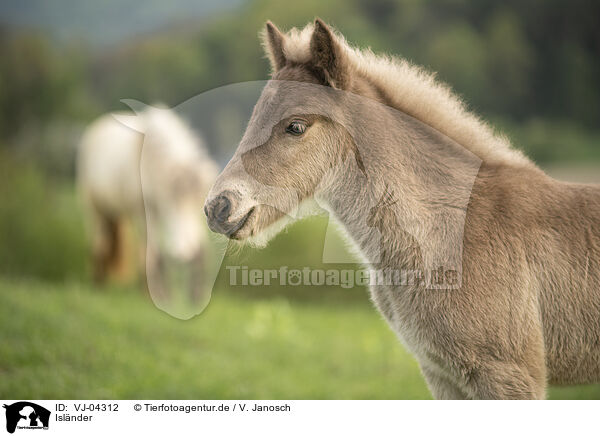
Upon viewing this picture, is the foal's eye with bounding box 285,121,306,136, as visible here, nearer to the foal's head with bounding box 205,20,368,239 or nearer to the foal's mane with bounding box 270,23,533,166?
the foal's head with bounding box 205,20,368,239

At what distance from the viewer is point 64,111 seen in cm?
712

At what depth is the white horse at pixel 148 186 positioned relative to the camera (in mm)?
4574

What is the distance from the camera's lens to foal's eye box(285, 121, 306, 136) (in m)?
2.14

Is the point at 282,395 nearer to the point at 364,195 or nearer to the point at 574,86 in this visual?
the point at 364,195

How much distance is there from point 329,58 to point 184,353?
2995 millimetres

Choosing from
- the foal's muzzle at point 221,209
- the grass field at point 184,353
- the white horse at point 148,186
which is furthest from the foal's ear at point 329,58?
the grass field at point 184,353

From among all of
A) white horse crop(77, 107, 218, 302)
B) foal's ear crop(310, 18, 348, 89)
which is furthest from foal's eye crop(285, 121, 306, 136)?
white horse crop(77, 107, 218, 302)

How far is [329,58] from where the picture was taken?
6.97ft

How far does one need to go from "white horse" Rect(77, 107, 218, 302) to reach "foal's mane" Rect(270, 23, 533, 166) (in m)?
1.80
